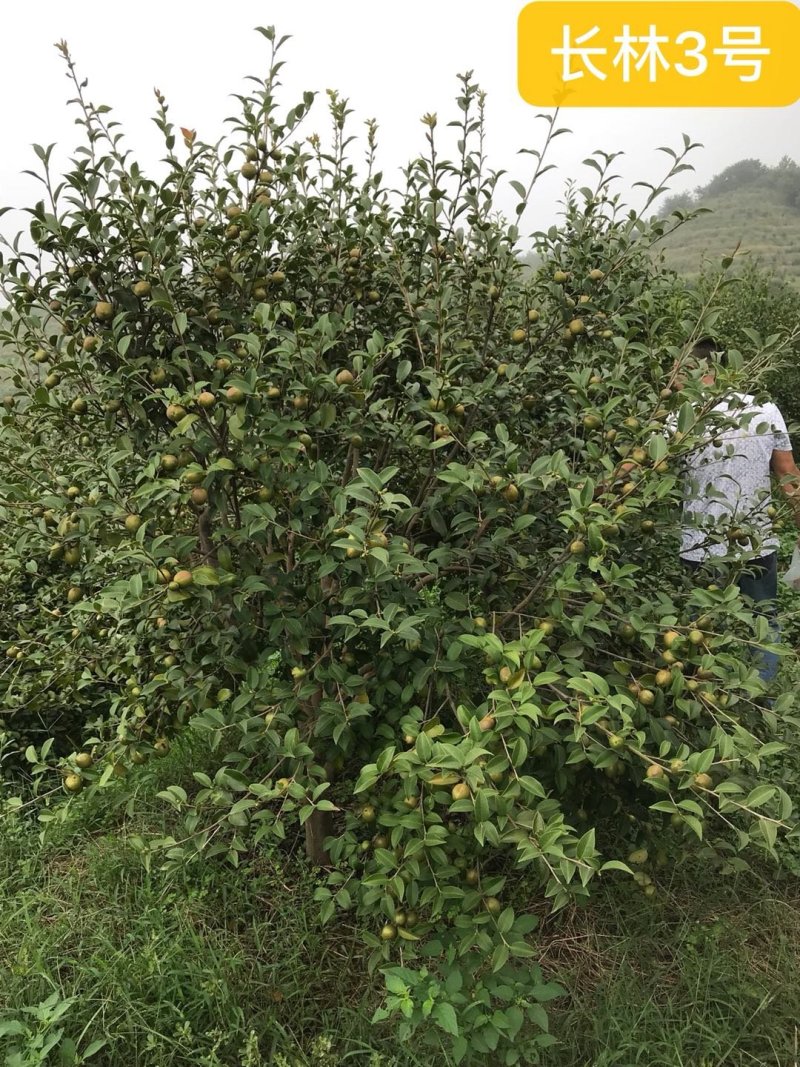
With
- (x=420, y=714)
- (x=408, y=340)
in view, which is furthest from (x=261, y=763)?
(x=408, y=340)

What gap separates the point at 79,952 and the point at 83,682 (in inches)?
31.5

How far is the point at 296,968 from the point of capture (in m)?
2.09

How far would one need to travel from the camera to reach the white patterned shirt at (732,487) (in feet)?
7.04

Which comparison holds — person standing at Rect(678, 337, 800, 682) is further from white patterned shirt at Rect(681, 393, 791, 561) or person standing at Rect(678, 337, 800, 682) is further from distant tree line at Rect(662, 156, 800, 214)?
distant tree line at Rect(662, 156, 800, 214)

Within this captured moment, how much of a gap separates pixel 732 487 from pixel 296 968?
270cm

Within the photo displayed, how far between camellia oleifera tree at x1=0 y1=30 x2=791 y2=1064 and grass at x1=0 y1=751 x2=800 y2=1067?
0.17m

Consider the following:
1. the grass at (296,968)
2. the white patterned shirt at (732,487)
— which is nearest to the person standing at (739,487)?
the white patterned shirt at (732,487)

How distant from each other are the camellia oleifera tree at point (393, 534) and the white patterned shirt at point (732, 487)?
71 millimetres

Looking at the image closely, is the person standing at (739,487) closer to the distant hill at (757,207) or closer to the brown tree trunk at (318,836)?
the brown tree trunk at (318,836)

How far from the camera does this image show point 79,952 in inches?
84.0

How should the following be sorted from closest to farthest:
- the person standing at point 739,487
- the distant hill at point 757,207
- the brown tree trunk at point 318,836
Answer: the person standing at point 739,487, the brown tree trunk at point 318,836, the distant hill at point 757,207

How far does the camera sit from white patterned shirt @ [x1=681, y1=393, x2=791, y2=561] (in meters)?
2.15

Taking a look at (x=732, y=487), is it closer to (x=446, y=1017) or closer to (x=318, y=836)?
(x=318, y=836)

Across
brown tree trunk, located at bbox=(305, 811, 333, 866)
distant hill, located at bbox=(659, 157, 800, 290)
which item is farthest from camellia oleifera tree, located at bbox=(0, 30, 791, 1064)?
distant hill, located at bbox=(659, 157, 800, 290)
